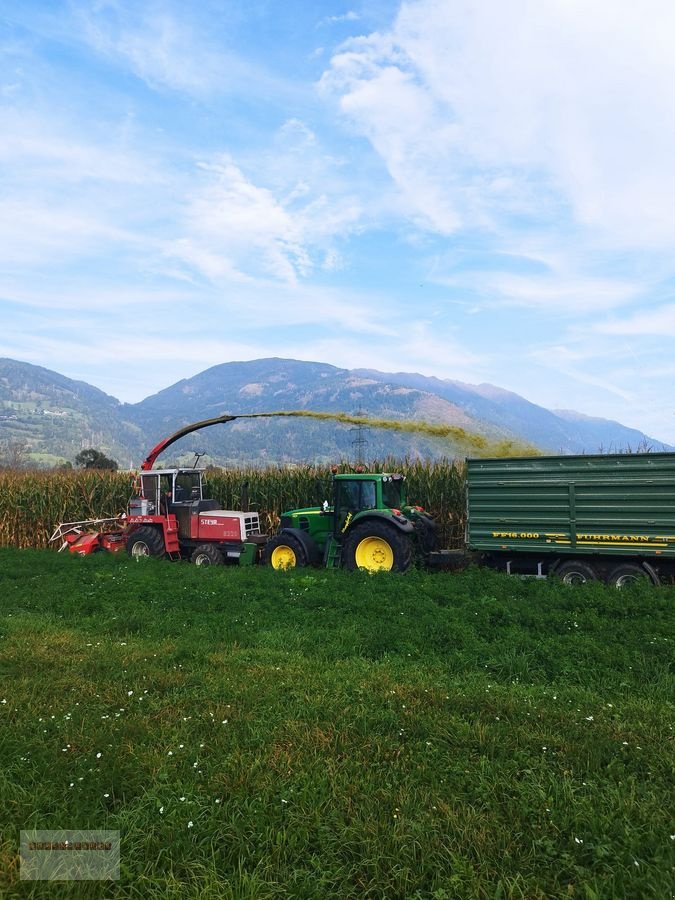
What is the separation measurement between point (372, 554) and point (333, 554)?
3.49 ft

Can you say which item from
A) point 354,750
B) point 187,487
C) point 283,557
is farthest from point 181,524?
point 354,750

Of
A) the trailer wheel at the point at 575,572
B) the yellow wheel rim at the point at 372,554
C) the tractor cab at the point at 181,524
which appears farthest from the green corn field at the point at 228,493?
the trailer wheel at the point at 575,572

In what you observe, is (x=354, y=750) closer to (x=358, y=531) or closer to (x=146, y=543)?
(x=358, y=531)

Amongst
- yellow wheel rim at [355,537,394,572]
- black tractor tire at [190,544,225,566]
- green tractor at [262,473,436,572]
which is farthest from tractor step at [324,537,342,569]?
black tractor tire at [190,544,225,566]

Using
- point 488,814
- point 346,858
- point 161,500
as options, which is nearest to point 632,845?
point 488,814

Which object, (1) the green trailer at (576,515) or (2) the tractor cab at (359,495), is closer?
(1) the green trailer at (576,515)

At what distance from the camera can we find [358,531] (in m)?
12.7

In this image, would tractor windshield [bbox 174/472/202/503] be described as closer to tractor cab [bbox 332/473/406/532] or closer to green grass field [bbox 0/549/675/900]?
tractor cab [bbox 332/473/406/532]

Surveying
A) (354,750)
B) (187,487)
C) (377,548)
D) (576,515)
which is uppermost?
(187,487)

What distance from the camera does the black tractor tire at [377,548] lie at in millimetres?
12305

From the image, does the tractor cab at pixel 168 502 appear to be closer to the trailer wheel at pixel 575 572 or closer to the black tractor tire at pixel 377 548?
the black tractor tire at pixel 377 548

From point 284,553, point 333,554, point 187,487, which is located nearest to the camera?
point 333,554

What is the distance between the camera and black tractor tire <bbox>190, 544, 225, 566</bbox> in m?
Answer: 15.5

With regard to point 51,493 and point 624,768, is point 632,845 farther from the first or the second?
point 51,493
